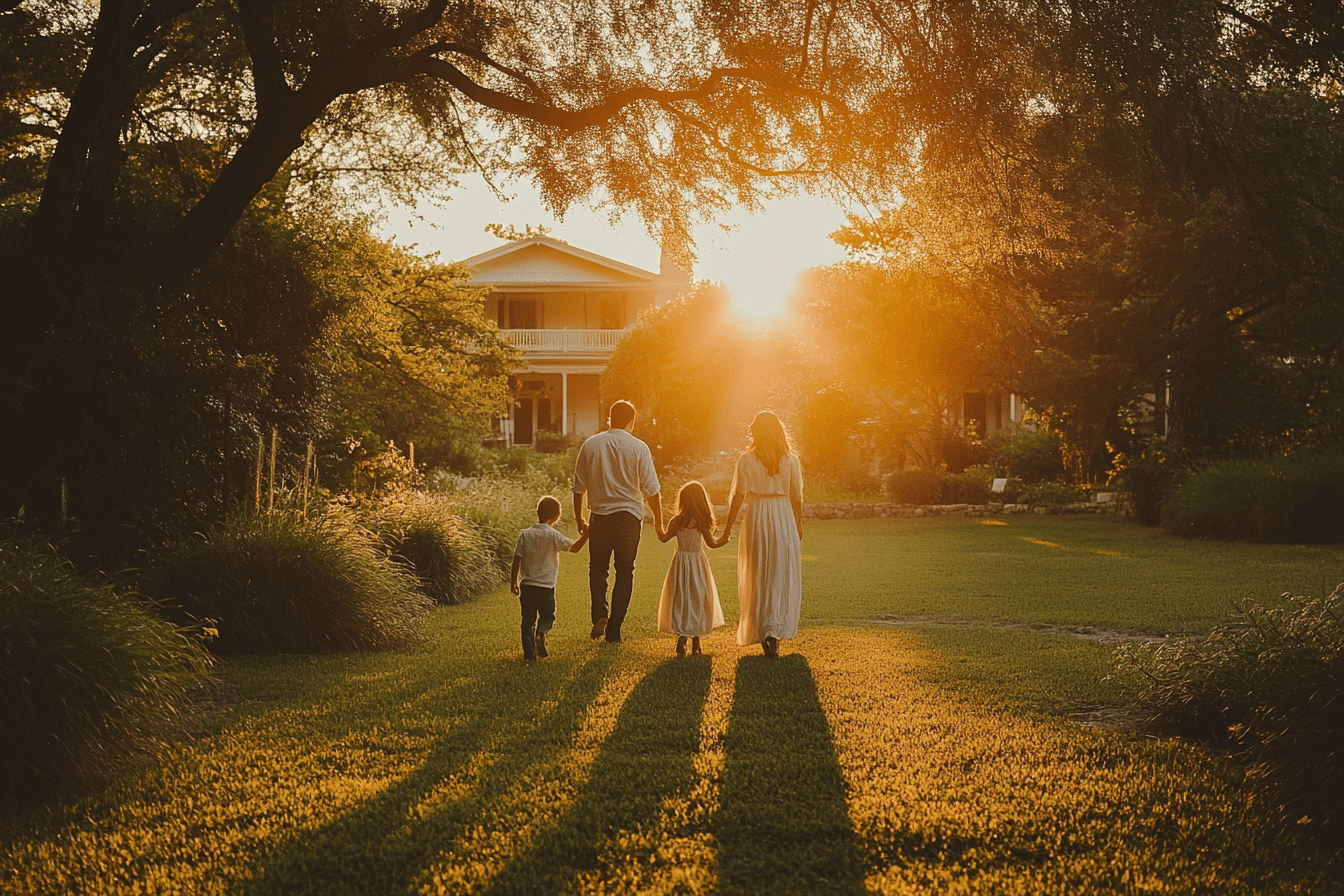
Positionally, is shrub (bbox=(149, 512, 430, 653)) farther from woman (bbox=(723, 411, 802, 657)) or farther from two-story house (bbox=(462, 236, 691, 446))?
two-story house (bbox=(462, 236, 691, 446))

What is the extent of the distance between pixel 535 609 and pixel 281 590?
196 centimetres

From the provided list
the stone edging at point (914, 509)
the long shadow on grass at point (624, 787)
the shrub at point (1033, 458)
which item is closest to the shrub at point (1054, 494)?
the stone edging at point (914, 509)

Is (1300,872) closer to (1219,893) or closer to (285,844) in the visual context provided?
(1219,893)

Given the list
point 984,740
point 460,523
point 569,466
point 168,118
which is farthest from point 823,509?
point 984,740

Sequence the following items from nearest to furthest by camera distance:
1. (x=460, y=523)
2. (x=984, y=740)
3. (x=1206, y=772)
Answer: (x=1206, y=772) < (x=984, y=740) < (x=460, y=523)

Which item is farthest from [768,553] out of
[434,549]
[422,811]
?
[434,549]

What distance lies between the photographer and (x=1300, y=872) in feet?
12.2

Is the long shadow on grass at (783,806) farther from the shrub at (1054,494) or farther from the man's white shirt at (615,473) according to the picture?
the shrub at (1054,494)

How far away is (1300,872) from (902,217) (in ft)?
22.3

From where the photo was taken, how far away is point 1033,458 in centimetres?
2669

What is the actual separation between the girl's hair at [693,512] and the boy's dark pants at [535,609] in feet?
3.48

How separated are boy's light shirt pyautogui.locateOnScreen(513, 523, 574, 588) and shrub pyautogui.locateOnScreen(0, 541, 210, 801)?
Answer: 2716 millimetres

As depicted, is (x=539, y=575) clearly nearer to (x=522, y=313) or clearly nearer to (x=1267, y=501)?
(x=1267, y=501)

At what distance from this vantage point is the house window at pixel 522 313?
4125cm
